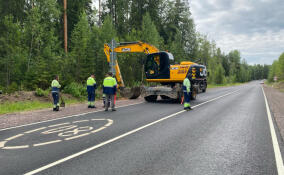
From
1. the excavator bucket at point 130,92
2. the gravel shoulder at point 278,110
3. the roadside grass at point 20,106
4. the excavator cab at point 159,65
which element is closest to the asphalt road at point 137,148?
the gravel shoulder at point 278,110

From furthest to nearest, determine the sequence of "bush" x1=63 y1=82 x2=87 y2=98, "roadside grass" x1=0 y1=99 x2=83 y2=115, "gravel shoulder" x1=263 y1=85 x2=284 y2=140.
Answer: "bush" x1=63 y1=82 x2=87 y2=98 < "roadside grass" x1=0 y1=99 x2=83 y2=115 < "gravel shoulder" x1=263 y1=85 x2=284 y2=140

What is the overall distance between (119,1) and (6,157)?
41.6 meters

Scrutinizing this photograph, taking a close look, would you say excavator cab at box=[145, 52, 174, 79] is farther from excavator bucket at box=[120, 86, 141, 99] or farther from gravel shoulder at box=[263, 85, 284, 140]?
gravel shoulder at box=[263, 85, 284, 140]

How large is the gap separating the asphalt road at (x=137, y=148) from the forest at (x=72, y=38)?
32.7ft

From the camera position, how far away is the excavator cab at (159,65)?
15.0m

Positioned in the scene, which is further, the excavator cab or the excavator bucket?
the excavator bucket

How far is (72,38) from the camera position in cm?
2334

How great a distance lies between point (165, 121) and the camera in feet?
26.7

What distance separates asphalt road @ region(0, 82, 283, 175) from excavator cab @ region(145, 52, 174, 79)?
25.4ft

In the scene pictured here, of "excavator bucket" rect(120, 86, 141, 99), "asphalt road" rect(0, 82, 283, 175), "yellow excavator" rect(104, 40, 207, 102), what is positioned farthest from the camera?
"excavator bucket" rect(120, 86, 141, 99)

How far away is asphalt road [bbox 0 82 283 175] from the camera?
12.6 feet

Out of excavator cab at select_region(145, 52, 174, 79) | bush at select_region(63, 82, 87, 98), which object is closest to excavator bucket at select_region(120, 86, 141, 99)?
excavator cab at select_region(145, 52, 174, 79)

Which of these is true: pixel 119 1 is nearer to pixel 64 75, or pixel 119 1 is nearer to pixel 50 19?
pixel 50 19

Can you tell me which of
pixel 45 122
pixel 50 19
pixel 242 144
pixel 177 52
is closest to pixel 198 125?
pixel 242 144
